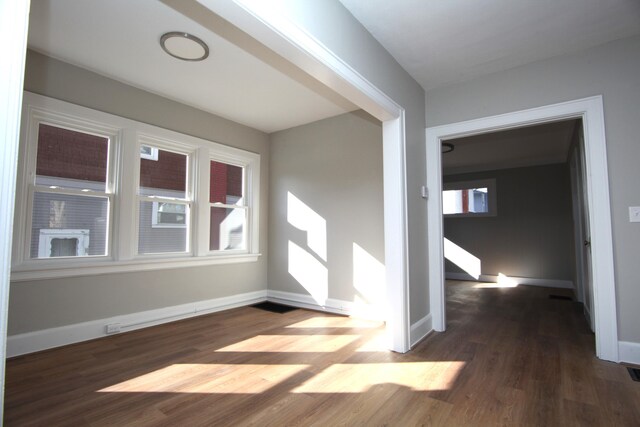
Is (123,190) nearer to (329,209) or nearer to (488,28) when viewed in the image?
(329,209)

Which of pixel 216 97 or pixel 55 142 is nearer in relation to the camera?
pixel 55 142

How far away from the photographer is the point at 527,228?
21.2 ft

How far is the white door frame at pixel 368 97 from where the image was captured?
1640 mm

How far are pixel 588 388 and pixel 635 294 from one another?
2.97ft

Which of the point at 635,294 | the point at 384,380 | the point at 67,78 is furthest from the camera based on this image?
the point at 67,78

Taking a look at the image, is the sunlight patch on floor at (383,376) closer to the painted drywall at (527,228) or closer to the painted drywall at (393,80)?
the painted drywall at (393,80)

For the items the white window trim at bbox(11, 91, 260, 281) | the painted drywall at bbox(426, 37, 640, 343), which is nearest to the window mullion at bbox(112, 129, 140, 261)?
the white window trim at bbox(11, 91, 260, 281)

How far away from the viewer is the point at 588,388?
210 cm

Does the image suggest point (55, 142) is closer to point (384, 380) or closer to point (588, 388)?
point (384, 380)

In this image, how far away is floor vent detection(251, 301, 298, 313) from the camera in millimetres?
4238

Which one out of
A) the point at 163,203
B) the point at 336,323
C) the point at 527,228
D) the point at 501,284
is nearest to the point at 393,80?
the point at 336,323

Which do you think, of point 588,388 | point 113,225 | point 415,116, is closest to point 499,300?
point 588,388

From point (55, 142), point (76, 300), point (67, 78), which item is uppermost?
point (67, 78)

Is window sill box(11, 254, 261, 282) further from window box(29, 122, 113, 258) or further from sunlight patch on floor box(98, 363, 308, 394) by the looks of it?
sunlight patch on floor box(98, 363, 308, 394)
